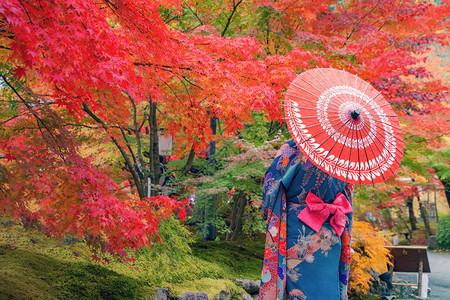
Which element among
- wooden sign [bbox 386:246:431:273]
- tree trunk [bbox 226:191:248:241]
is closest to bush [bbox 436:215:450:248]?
wooden sign [bbox 386:246:431:273]

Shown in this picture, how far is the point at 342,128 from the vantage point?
10.1 feet

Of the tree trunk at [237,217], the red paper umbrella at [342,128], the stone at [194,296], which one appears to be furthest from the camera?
the tree trunk at [237,217]

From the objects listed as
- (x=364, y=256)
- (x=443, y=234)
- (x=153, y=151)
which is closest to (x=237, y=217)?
(x=364, y=256)

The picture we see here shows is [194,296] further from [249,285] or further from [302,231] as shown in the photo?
[302,231]

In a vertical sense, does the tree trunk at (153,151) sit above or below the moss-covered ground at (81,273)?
above

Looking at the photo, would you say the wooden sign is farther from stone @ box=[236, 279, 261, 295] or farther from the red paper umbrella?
the red paper umbrella

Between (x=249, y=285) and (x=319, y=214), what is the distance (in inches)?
137

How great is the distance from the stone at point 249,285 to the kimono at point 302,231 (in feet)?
9.89

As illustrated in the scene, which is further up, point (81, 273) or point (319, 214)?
point (319, 214)

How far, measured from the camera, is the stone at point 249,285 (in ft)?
20.2


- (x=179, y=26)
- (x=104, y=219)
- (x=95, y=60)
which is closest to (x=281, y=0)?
(x=179, y=26)

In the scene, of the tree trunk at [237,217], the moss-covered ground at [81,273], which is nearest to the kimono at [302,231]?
the moss-covered ground at [81,273]

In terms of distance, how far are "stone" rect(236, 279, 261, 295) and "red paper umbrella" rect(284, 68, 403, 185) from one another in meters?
3.60

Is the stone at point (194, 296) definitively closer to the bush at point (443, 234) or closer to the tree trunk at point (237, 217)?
the tree trunk at point (237, 217)
